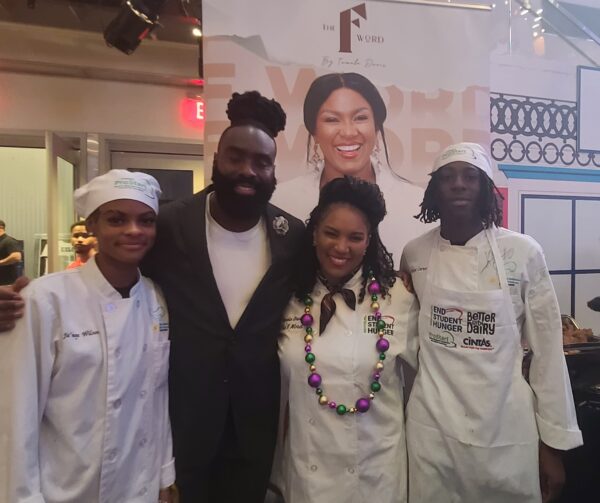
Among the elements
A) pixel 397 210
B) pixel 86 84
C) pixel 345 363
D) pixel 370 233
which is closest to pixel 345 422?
pixel 345 363

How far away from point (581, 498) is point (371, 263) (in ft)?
5.06

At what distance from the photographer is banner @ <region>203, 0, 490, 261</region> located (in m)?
2.11

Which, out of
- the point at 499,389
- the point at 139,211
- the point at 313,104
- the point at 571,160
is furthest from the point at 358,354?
the point at 571,160

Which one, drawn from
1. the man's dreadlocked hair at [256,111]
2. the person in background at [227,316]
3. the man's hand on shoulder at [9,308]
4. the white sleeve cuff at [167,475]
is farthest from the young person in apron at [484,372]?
the man's hand on shoulder at [9,308]

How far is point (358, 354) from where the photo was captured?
54.1 inches

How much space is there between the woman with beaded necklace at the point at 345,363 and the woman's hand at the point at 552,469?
0.42 metres

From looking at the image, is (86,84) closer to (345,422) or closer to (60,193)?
(60,193)

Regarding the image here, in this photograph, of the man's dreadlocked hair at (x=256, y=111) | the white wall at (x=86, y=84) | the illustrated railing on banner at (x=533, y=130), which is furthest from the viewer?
the white wall at (x=86, y=84)

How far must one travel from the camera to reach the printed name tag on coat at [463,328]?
1.39m

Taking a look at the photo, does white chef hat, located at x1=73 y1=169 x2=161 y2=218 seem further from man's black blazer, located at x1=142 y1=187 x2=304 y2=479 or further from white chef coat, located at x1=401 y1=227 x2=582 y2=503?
white chef coat, located at x1=401 y1=227 x2=582 y2=503

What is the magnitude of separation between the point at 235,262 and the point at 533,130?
2146mm

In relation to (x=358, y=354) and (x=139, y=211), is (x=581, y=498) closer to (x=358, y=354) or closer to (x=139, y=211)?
(x=358, y=354)

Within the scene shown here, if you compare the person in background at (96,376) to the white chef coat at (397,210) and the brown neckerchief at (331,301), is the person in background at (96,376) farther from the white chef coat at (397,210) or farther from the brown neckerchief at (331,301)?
the white chef coat at (397,210)

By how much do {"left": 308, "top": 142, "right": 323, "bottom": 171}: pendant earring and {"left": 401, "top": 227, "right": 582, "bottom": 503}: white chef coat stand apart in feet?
3.10
